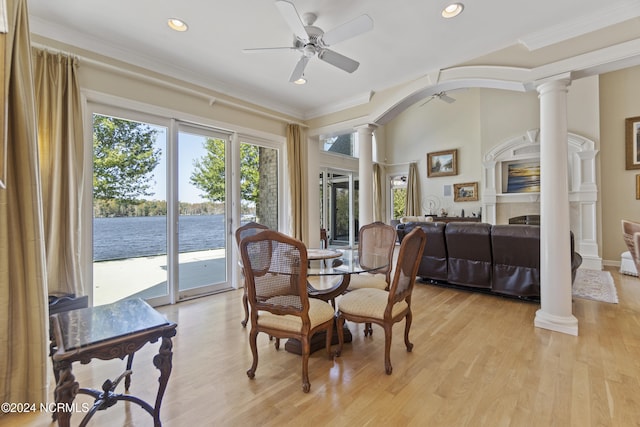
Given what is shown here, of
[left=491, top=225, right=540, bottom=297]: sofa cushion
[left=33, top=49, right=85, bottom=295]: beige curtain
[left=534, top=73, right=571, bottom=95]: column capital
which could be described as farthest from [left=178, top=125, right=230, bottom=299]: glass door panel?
[left=534, top=73, right=571, bottom=95]: column capital

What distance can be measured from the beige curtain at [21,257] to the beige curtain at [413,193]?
8.39m

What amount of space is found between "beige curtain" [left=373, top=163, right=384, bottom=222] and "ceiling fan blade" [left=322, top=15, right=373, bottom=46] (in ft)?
22.8

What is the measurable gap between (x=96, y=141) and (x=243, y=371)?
9.16ft

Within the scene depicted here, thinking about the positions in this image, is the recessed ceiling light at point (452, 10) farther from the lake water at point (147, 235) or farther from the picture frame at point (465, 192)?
the picture frame at point (465, 192)

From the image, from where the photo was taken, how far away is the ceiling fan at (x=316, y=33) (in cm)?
220

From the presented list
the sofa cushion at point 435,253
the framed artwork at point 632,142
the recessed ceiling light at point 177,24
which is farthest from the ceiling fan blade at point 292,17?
the framed artwork at point 632,142

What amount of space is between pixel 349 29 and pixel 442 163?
6.97m

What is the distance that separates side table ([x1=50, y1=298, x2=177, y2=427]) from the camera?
1223 millimetres

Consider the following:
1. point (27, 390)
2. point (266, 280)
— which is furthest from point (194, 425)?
point (27, 390)

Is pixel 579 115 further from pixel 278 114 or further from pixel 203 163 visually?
pixel 203 163

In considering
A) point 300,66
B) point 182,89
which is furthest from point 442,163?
point 182,89

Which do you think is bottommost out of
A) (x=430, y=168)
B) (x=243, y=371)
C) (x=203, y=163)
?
(x=243, y=371)

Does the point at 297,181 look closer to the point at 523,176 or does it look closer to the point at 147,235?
the point at 147,235

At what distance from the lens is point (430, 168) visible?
28.5ft
